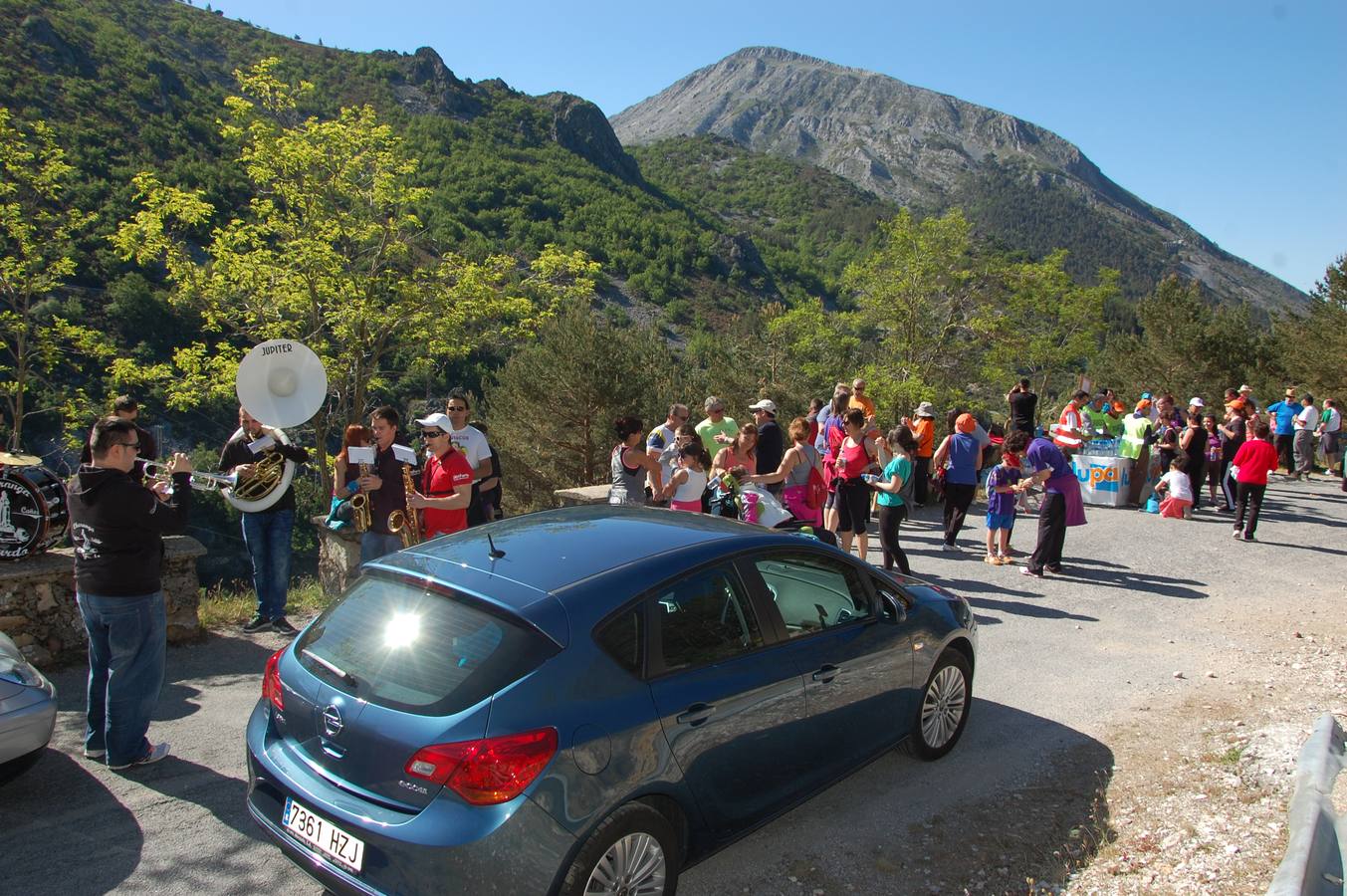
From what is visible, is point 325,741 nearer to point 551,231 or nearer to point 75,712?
point 75,712

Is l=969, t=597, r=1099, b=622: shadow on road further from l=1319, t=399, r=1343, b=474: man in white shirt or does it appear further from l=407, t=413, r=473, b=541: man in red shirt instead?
l=1319, t=399, r=1343, b=474: man in white shirt

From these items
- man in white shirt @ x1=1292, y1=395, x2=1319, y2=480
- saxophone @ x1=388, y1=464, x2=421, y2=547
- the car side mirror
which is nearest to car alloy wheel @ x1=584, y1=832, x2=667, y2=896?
the car side mirror

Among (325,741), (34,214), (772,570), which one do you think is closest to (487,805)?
(325,741)

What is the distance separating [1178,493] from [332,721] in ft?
43.4

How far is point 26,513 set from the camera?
5.69 metres

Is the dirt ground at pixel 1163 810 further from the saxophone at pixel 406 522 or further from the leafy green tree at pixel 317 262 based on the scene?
the leafy green tree at pixel 317 262

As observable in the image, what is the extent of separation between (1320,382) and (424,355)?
3355 cm

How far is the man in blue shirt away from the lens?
17547 millimetres

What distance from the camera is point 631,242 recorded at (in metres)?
98.2

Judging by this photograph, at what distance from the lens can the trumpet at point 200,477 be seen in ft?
16.9

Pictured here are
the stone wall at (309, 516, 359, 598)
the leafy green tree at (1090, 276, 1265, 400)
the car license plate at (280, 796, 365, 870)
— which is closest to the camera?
the car license plate at (280, 796, 365, 870)

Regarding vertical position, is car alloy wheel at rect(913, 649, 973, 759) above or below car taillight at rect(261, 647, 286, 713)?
below

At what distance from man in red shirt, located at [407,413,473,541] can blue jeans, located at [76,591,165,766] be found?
221 cm

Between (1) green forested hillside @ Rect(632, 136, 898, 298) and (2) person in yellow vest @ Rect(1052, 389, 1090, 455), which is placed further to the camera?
(1) green forested hillside @ Rect(632, 136, 898, 298)
